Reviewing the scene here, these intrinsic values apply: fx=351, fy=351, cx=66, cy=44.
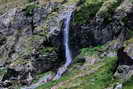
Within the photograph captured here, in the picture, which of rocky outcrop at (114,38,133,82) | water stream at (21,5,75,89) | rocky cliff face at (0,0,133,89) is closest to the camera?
rocky outcrop at (114,38,133,82)

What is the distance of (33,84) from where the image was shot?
44062 mm

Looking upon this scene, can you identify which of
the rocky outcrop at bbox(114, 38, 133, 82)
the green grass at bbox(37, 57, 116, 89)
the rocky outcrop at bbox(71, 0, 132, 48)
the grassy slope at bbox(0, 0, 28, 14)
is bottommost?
the green grass at bbox(37, 57, 116, 89)

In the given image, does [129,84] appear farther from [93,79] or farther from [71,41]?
[71,41]

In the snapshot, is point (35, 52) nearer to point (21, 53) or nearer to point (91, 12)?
point (21, 53)

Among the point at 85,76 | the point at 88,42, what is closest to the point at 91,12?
the point at 88,42

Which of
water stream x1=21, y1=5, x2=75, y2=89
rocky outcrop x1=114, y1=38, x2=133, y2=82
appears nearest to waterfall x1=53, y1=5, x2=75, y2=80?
water stream x1=21, y1=5, x2=75, y2=89

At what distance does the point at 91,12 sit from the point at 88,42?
202 inches

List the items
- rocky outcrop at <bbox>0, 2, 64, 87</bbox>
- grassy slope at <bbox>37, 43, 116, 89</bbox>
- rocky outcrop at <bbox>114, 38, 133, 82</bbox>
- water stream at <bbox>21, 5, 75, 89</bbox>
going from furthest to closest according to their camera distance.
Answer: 1. rocky outcrop at <bbox>0, 2, 64, 87</bbox>
2. water stream at <bbox>21, 5, 75, 89</bbox>
3. grassy slope at <bbox>37, 43, 116, 89</bbox>
4. rocky outcrop at <bbox>114, 38, 133, 82</bbox>

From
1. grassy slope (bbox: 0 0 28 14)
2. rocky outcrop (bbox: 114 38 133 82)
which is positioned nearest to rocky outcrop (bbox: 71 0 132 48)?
rocky outcrop (bbox: 114 38 133 82)

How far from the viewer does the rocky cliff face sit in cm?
4144

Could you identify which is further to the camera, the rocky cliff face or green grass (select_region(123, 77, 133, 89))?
the rocky cliff face

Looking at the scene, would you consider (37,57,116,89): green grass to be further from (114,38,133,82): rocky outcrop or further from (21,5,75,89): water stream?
(21,5,75,89): water stream

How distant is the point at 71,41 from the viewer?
50.2 m

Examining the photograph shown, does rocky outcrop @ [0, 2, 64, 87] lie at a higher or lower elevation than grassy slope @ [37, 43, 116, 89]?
higher
